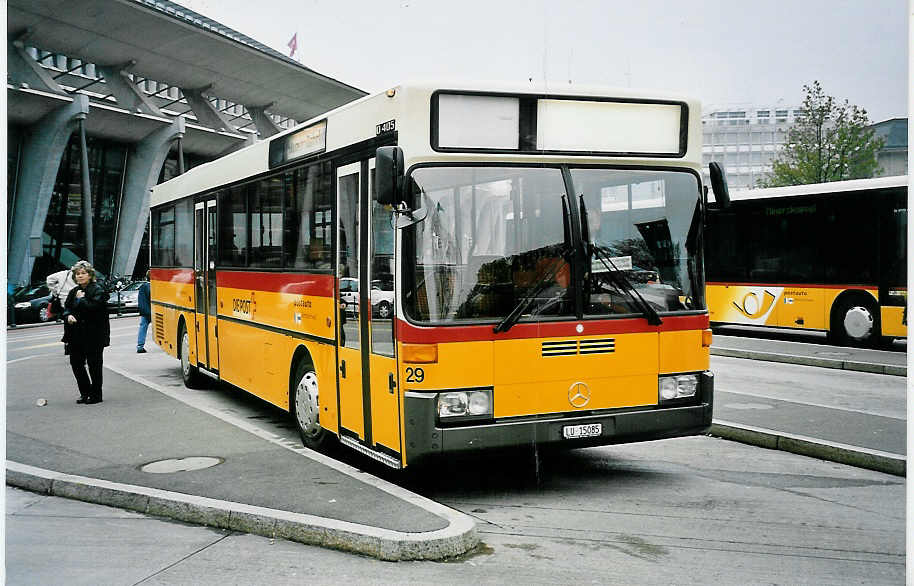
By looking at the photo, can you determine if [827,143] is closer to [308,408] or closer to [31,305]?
[308,408]

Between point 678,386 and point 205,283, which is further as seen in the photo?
point 205,283

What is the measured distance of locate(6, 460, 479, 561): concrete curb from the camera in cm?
585

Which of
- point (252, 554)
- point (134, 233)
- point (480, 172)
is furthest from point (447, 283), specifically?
point (134, 233)

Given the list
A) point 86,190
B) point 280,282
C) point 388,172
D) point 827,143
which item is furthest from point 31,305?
point 388,172

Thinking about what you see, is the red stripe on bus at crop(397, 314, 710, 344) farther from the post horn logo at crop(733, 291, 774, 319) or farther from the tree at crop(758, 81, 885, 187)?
the tree at crop(758, 81, 885, 187)

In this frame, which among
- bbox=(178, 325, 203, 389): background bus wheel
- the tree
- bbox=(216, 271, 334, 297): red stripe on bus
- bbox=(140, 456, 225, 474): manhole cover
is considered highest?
the tree

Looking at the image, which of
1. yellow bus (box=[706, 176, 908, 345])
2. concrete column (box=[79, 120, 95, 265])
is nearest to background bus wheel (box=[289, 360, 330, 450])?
yellow bus (box=[706, 176, 908, 345])

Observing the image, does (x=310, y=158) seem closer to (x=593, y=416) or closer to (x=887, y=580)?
(x=593, y=416)

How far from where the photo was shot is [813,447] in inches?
358

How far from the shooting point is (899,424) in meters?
10.0

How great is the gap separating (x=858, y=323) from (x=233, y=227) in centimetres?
1326

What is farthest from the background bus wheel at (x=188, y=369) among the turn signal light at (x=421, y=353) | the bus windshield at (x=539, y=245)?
the bus windshield at (x=539, y=245)

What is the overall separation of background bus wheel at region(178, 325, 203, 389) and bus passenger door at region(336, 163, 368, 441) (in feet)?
21.2

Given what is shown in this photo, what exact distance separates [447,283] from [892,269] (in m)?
14.7
